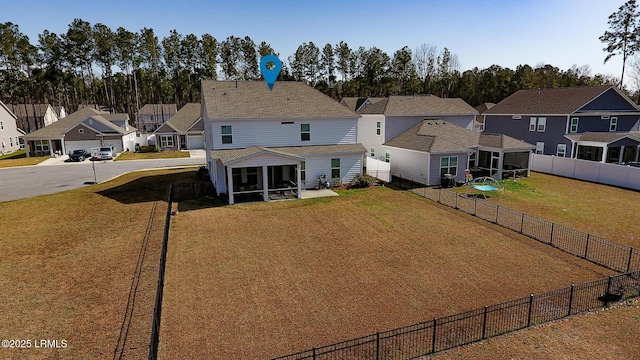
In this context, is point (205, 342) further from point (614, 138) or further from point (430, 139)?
point (614, 138)

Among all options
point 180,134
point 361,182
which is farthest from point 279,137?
point 180,134

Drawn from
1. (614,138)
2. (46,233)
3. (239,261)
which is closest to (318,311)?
(239,261)

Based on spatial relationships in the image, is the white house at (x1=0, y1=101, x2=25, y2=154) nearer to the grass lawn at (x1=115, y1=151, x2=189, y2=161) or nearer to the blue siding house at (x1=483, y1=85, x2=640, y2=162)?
the grass lawn at (x1=115, y1=151, x2=189, y2=161)

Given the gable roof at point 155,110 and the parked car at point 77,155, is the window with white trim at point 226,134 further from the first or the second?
the gable roof at point 155,110

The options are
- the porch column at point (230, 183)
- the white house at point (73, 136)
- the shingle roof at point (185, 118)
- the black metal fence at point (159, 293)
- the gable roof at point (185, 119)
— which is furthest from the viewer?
the shingle roof at point (185, 118)

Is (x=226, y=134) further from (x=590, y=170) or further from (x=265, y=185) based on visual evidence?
(x=590, y=170)

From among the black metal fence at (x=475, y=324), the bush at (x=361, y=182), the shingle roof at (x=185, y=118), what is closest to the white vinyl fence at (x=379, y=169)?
the bush at (x=361, y=182)
